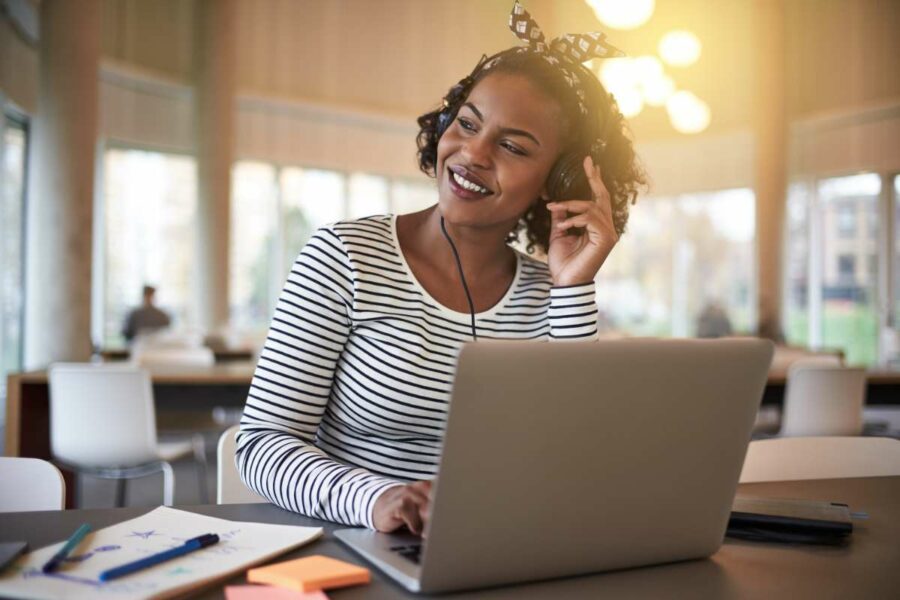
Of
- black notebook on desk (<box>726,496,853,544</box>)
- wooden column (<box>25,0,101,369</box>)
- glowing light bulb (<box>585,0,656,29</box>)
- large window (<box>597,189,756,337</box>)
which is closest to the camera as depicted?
black notebook on desk (<box>726,496,853,544</box>)

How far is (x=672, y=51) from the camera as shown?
556 centimetres

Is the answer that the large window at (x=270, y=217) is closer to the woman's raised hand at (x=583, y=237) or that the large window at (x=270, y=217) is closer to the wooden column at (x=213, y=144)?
the wooden column at (x=213, y=144)

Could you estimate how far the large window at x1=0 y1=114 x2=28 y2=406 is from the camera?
23.4 feet

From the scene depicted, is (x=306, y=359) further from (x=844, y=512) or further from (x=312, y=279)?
(x=844, y=512)

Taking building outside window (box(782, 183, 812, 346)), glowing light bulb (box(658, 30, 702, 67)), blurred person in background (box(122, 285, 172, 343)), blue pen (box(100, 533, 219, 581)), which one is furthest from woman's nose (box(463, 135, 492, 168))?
building outside window (box(782, 183, 812, 346))

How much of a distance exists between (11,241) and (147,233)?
2041 millimetres

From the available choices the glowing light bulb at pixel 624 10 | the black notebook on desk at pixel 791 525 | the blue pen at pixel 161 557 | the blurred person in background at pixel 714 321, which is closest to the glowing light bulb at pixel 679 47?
the glowing light bulb at pixel 624 10

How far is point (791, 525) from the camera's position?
3.52 ft

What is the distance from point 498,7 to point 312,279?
33.9 ft

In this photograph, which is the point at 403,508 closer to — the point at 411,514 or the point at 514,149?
the point at 411,514

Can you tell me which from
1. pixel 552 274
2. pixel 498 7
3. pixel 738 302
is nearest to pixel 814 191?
pixel 738 302

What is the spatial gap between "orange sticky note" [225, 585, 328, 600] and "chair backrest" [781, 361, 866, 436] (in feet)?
10.8

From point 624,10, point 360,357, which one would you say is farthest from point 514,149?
point 624,10

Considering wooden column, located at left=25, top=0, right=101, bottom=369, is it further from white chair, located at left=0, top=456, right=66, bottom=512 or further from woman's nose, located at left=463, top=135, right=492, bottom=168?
woman's nose, located at left=463, top=135, right=492, bottom=168
